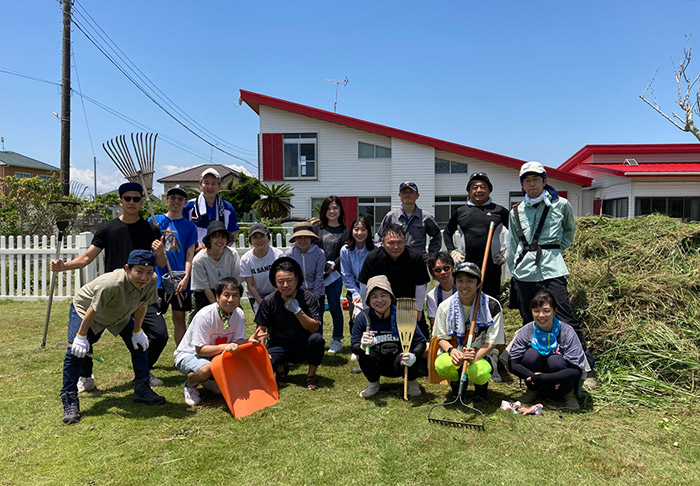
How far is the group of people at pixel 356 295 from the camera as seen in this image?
363 centimetres

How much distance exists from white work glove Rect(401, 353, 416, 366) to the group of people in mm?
12

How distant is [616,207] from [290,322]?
1891 cm

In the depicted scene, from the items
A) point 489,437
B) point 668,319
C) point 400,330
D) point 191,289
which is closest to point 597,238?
point 668,319

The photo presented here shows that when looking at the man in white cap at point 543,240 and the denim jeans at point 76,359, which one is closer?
the denim jeans at point 76,359

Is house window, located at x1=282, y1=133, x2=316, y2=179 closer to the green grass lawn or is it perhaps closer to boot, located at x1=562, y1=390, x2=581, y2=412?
the green grass lawn

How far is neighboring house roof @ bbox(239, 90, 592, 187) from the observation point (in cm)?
1939

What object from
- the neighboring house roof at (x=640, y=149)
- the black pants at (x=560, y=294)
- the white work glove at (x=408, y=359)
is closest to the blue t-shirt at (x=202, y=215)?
the white work glove at (x=408, y=359)

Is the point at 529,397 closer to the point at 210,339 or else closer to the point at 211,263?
the point at 210,339

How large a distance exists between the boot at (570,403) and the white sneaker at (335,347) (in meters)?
2.59

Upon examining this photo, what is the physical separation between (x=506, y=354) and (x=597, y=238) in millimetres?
2580

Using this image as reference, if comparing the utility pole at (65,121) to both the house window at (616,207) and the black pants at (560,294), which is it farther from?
the house window at (616,207)

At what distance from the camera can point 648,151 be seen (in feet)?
69.1

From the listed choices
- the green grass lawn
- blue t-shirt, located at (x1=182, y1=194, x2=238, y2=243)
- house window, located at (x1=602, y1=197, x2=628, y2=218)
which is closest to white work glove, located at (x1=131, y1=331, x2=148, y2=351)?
the green grass lawn

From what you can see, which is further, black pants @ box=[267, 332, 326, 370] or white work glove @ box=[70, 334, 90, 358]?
black pants @ box=[267, 332, 326, 370]
